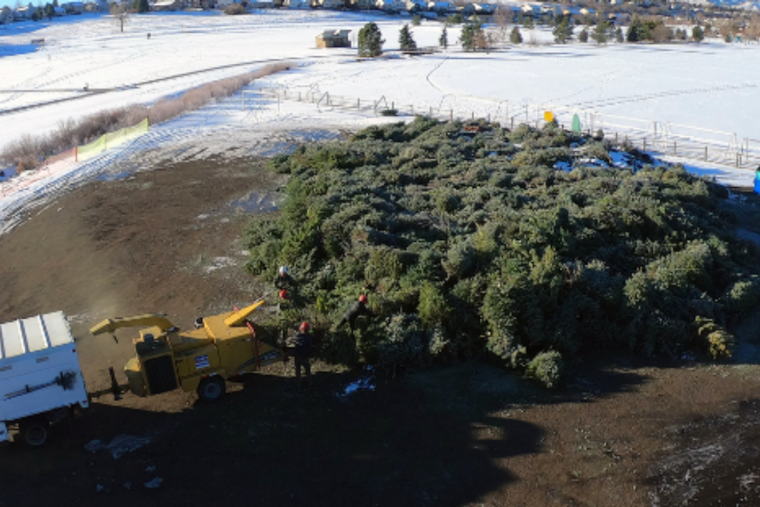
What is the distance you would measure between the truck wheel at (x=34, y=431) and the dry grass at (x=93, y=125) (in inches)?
929

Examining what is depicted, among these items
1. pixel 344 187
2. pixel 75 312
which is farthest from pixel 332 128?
pixel 75 312

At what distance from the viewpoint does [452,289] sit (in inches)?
554

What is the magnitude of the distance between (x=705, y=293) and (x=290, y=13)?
107200 mm

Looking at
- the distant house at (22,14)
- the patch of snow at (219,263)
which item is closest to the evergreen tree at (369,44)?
the patch of snow at (219,263)

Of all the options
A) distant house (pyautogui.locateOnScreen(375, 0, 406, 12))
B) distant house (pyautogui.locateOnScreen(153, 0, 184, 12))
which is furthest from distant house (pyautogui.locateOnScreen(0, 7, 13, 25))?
distant house (pyautogui.locateOnScreen(375, 0, 406, 12))

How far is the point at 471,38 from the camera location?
72.9m

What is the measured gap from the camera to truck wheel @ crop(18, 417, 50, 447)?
402 inches

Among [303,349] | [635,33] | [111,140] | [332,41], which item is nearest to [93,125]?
[111,140]

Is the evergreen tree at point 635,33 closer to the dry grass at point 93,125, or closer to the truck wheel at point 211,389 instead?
the dry grass at point 93,125

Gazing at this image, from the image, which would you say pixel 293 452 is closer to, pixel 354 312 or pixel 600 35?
pixel 354 312

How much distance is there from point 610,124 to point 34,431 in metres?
35.5

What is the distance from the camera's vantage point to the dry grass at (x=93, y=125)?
3312 centimetres

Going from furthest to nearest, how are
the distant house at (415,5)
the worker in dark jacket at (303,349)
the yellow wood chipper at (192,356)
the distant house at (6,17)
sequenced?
the distant house at (415,5) → the distant house at (6,17) → the worker in dark jacket at (303,349) → the yellow wood chipper at (192,356)

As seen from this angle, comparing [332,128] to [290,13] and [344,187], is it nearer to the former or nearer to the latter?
[344,187]
